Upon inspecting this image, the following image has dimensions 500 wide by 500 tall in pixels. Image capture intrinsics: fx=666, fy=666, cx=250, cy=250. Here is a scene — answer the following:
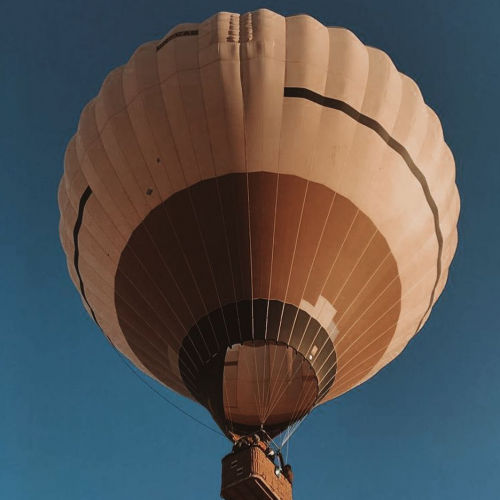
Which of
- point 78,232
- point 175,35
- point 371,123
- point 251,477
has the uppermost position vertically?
point 175,35

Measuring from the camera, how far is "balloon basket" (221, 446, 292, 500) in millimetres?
7570

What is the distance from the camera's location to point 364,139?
8.38 m

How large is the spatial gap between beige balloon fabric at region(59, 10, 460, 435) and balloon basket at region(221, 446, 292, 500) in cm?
96

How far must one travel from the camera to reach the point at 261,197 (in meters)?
8.25

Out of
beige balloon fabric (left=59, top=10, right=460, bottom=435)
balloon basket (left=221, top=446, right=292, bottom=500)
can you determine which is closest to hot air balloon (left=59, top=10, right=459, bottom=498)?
beige balloon fabric (left=59, top=10, right=460, bottom=435)

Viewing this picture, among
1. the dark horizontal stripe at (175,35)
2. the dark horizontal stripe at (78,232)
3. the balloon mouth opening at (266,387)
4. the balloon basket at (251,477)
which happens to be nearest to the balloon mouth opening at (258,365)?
the balloon mouth opening at (266,387)

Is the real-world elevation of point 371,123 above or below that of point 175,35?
below

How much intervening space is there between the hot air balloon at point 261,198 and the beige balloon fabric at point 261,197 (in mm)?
18

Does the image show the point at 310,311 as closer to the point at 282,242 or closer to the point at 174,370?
the point at 282,242

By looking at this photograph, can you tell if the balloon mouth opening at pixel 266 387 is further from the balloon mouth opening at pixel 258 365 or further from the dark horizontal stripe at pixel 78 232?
the dark horizontal stripe at pixel 78 232

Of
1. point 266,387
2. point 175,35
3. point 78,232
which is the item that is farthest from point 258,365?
point 175,35

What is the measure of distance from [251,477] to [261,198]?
3.29 m

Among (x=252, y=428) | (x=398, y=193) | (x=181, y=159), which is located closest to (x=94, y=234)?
(x=181, y=159)

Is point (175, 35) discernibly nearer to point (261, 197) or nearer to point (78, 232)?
point (261, 197)
